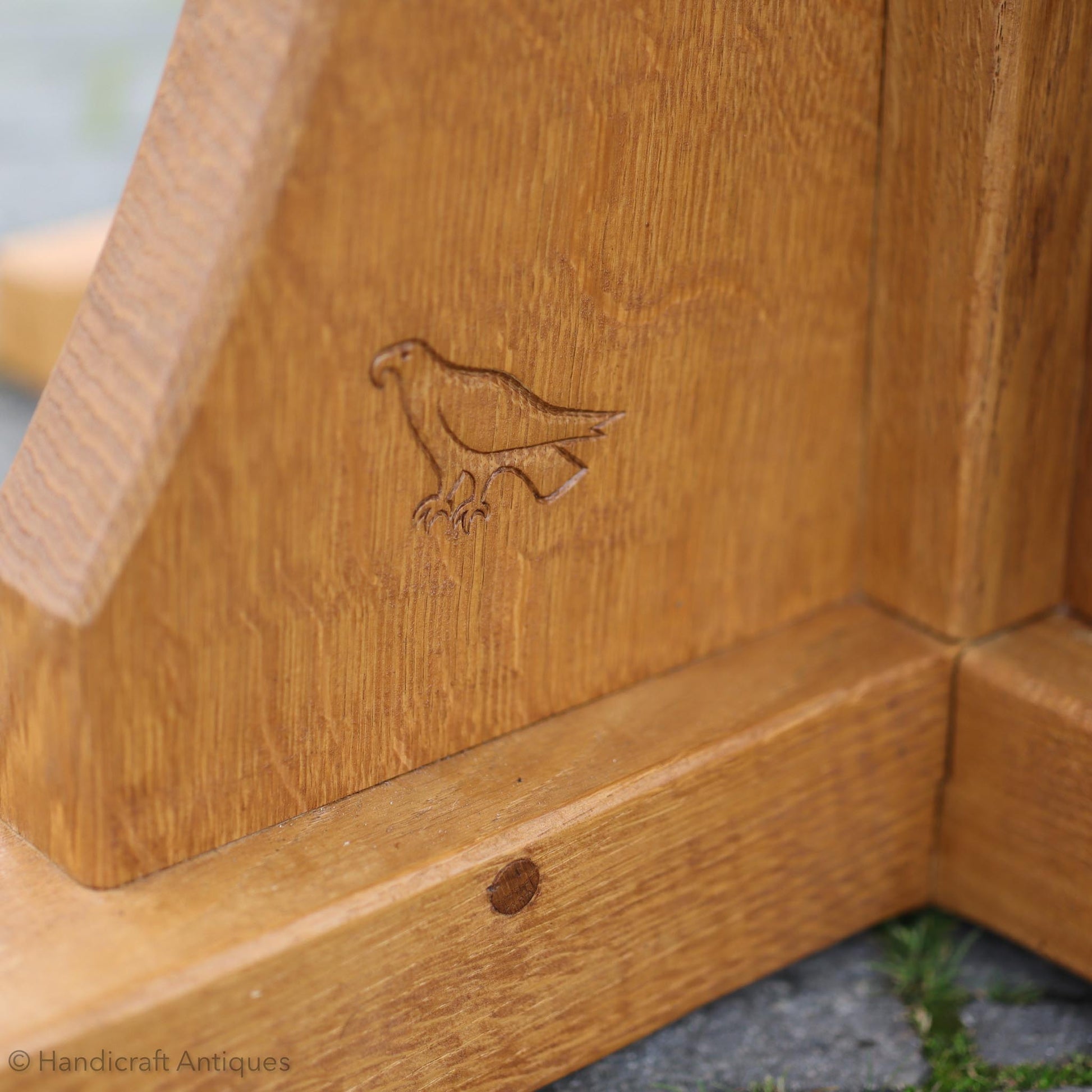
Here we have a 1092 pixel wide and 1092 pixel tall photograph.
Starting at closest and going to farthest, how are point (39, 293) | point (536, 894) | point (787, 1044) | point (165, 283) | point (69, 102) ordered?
point (165, 283)
point (536, 894)
point (787, 1044)
point (39, 293)
point (69, 102)

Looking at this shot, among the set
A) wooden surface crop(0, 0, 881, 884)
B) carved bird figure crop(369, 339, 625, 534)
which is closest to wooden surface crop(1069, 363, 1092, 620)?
wooden surface crop(0, 0, 881, 884)

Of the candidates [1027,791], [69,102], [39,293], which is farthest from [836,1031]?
[69,102]

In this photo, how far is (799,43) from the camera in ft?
2.34

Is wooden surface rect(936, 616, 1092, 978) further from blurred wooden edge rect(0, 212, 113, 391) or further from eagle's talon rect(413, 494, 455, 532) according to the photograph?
blurred wooden edge rect(0, 212, 113, 391)

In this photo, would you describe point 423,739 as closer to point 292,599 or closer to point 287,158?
point 292,599

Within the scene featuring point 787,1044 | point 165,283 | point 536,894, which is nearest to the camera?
point 165,283

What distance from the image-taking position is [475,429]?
663 mm

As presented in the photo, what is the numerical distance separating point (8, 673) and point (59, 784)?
53 mm

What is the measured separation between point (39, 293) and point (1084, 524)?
1.06 meters

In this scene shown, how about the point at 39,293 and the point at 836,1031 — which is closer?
the point at 836,1031

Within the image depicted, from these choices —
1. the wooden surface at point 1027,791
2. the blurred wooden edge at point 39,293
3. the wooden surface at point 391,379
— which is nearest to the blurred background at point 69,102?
the blurred wooden edge at point 39,293

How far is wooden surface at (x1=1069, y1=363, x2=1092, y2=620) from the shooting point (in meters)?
0.82

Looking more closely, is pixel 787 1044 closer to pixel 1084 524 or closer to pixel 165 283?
pixel 1084 524

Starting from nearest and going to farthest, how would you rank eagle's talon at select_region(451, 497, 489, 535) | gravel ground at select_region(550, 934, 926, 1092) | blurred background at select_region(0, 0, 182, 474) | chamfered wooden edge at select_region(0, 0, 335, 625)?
chamfered wooden edge at select_region(0, 0, 335, 625), eagle's talon at select_region(451, 497, 489, 535), gravel ground at select_region(550, 934, 926, 1092), blurred background at select_region(0, 0, 182, 474)
